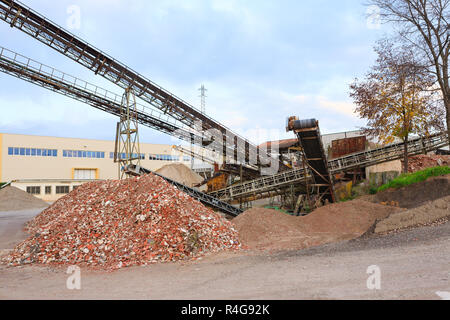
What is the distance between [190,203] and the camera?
339 inches

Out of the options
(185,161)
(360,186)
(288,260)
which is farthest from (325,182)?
(185,161)

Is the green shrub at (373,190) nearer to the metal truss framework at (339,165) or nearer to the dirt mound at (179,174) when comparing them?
the metal truss framework at (339,165)

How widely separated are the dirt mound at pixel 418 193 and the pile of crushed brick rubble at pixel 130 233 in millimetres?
8084

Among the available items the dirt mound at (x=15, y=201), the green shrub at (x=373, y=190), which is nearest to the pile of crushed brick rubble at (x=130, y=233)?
the green shrub at (x=373, y=190)

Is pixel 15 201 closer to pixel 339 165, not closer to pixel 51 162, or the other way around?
pixel 51 162

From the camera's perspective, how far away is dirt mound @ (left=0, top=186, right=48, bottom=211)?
21.1 m

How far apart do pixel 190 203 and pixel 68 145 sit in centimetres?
2896

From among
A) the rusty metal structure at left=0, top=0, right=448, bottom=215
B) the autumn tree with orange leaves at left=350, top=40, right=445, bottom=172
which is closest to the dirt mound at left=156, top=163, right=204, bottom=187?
the rusty metal structure at left=0, top=0, right=448, bottom=215

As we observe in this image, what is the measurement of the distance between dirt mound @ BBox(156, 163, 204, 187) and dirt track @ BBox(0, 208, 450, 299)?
2033 cm

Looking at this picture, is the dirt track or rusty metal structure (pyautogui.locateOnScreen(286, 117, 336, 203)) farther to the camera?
rusty metal structure (pyautogui.locateOnScreen(286, 117, 336, 203))

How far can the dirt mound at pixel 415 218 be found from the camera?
7012mm

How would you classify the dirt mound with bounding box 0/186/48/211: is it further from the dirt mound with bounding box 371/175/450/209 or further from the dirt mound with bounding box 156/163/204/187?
the dirt mound with bounding box 371/175/450/209

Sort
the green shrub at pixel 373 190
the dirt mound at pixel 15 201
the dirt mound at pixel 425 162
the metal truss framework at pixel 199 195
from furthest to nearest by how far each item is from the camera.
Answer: the dirt mound at pixel 15 201 → the dirt mound at pixel 425 162 → the green shrub at pixel 373 190 → the metal truss framework at pixel 199 195
